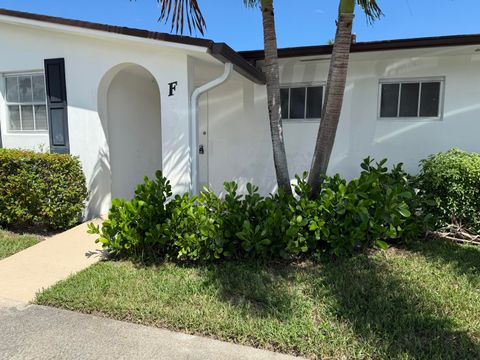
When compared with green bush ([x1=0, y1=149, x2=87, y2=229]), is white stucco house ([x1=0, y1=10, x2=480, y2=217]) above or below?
Result: above

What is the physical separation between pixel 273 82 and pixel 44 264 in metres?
3.87

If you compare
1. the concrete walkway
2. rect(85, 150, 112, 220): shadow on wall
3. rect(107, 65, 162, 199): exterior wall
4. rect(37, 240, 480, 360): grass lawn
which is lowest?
the concrete walkway

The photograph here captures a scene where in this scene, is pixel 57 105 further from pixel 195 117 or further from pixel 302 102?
pixel 302 102

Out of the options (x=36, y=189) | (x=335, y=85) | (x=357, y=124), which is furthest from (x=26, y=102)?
(x=357, y=124)

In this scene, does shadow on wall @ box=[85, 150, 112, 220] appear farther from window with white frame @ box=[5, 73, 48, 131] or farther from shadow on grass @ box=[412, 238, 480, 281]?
shadow on grass @ box=[412, 238, 480, 281]

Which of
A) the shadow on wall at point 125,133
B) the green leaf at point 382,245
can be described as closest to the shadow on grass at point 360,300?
the green leaf at point 382,245

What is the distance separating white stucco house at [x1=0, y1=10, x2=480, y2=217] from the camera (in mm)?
5715

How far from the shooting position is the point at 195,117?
569 centimetres

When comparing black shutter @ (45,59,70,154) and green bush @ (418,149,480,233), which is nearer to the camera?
green bush @ (418,149,480,233)

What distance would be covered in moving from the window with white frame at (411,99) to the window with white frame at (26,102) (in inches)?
249

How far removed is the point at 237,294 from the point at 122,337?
1165 mm

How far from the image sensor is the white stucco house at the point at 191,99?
5715 mm

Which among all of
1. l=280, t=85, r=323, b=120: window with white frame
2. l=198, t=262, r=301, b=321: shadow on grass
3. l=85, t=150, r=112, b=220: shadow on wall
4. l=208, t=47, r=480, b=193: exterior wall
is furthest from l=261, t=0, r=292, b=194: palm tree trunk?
l=85, t=150, r=112, b=220: shadow on wall

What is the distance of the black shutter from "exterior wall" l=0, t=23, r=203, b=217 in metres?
0.10
